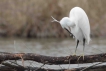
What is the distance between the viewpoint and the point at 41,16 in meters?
28.3

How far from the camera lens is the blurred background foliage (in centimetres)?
2695

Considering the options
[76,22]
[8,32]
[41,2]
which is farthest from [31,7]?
[76,22]

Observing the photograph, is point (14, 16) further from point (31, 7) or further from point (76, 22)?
point (76, 22)

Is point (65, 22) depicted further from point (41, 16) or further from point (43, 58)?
point (41, 16)

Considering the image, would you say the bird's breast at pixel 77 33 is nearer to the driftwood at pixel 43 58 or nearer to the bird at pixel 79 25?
the bird at pixel 79 25

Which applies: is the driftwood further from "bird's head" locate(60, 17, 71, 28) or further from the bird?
the bird

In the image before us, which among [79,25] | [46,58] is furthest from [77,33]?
[46,58]

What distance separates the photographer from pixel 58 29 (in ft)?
88.8

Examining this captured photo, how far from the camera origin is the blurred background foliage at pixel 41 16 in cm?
2695

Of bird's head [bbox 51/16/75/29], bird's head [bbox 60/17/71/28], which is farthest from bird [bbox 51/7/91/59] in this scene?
bird's head [bbox 60/17/71/28]

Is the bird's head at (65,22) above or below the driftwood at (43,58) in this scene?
above

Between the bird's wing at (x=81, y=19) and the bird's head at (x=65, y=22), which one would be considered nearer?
the bird's head at (x=65, y=22)

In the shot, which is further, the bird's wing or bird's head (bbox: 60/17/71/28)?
the bird's wing

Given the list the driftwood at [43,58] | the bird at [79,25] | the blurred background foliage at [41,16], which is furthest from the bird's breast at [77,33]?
the blurred background foliage at [41,16]
